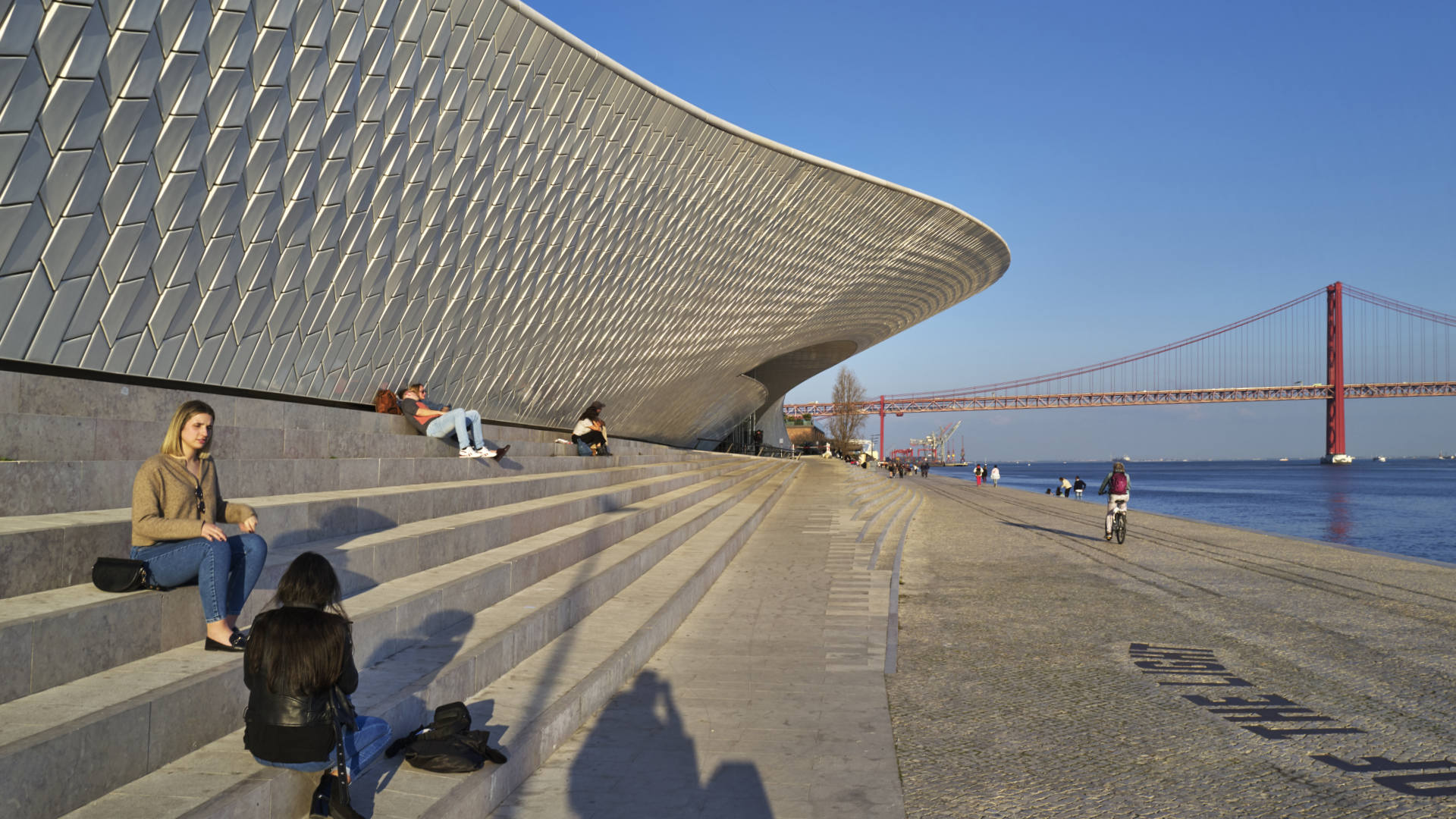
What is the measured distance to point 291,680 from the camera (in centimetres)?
249

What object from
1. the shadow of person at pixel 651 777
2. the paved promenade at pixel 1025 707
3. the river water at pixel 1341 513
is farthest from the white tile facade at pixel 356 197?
the river water at pixel 1341 513

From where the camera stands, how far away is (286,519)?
427 centimetres

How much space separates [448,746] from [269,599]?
1113 mm

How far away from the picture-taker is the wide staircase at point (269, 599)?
232 centimetres

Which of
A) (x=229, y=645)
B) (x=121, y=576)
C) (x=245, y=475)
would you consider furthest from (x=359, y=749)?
(x=245, y=475)

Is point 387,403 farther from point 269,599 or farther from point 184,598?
point 184,598

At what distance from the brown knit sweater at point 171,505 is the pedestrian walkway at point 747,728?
4.63 ft

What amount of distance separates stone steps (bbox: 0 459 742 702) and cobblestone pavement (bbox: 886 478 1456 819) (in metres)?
2.41

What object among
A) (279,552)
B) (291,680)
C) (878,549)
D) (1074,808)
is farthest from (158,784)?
(878,549)

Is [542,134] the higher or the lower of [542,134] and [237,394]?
the higher

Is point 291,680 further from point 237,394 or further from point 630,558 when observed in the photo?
point 237,394

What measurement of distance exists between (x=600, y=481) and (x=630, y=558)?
12.3ft

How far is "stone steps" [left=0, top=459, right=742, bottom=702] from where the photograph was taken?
8.05ft

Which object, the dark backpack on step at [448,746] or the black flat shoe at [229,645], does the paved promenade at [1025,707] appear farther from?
the black flat shoe at [229,645]
